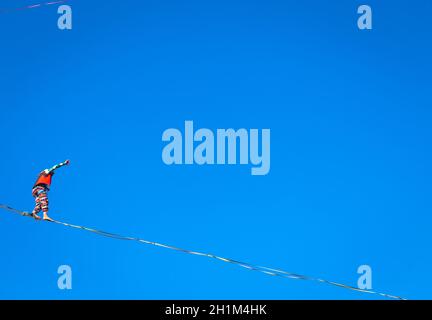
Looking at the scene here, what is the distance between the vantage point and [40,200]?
33.8ft

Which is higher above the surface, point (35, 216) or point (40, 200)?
point (40, 200)

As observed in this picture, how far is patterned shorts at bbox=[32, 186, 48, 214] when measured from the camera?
1029cm

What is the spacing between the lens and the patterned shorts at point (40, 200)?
405 inches

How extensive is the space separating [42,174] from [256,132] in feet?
9.98

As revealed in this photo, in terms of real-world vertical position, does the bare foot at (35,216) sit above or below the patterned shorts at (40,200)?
below

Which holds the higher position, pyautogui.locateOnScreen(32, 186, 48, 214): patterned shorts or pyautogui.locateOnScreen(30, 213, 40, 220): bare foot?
pyautogui.locateOnScreen(32, 186, 48, 214): patterned shorts
